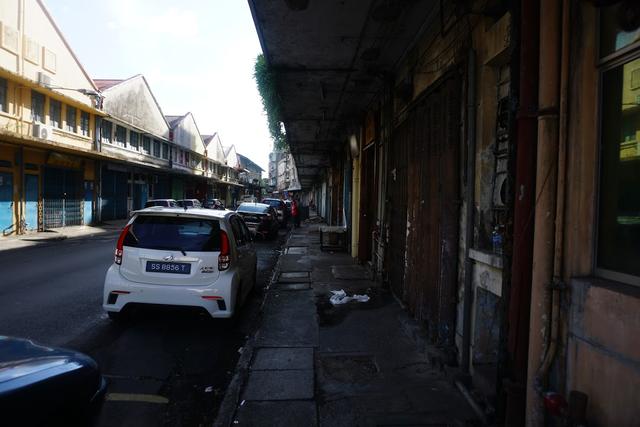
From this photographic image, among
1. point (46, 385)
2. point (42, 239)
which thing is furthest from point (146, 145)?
point (46, 385)

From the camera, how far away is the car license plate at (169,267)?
5.62 meters

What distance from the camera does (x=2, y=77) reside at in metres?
17.1

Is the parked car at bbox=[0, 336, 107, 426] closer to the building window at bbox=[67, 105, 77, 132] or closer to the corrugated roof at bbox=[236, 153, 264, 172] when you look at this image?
the building window at bbox=[67, 105, 77, 132]

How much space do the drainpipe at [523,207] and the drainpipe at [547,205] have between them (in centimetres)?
11

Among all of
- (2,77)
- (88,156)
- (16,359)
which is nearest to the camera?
(16,359)

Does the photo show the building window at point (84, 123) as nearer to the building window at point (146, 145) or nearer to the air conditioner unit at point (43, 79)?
the air conditioner unit at point (43, 79)

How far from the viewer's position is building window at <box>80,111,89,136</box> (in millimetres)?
23359

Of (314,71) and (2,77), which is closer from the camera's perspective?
(314,71)

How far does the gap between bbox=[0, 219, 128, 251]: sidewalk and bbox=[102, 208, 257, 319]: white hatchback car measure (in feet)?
36.6

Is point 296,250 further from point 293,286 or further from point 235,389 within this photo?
point 235,389

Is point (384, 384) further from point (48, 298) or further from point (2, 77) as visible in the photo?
point (2, 77)

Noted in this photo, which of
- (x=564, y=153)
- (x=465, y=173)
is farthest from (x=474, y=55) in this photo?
(x=564, y=153)

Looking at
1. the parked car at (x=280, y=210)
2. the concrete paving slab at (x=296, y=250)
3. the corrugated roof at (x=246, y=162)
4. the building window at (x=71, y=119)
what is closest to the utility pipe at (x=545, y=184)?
the concrete paving slab at (x=296, y=250)

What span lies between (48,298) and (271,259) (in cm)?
682
